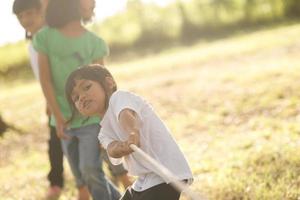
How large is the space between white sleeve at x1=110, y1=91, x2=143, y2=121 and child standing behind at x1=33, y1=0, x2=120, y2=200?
1.14 m

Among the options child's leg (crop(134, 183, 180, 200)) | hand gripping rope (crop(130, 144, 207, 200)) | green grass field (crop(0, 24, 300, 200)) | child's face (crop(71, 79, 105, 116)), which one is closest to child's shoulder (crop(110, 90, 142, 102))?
child's face (crop(71, 79, 105, 116))

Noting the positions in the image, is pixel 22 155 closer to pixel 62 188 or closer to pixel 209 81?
pixel 62 188

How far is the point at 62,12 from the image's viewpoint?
377cm

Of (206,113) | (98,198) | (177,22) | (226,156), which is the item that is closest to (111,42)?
(177,22)

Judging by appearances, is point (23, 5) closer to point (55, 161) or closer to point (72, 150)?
point (72, 150)

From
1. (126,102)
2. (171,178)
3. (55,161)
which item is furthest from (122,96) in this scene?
(55,161)

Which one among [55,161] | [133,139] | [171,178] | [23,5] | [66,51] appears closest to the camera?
[171,178]

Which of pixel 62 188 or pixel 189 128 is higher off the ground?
pixel 62 188

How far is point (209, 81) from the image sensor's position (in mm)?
11539

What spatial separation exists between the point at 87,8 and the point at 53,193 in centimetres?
222

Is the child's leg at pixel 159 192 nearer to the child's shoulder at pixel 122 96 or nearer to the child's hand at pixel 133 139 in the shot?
the child's hand at pixel 133 139

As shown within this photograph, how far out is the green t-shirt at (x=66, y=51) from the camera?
3.85m

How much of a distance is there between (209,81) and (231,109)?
3097 mm

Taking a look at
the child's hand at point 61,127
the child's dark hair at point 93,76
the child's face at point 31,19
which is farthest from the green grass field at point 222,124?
the child's dark hair at point 93,76
